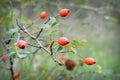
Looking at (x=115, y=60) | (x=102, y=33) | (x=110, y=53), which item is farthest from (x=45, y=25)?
(x=102, y=33)

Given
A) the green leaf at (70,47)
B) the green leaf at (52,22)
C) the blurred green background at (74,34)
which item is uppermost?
the green leaf at (52,22)

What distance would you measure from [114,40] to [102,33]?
16.0 inches

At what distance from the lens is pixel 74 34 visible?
4.89 meters

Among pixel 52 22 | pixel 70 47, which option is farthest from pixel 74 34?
pixel 52 22

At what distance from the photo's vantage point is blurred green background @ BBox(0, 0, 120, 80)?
9.39 feet

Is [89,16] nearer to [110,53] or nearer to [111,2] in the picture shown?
[111,2]

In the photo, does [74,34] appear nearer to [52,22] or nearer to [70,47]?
[70,47]

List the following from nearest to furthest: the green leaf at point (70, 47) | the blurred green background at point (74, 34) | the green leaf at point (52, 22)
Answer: the green leaf at point (52, 22) < the green leaf at point (70, 47) < the blurred green background at point (74, 34)

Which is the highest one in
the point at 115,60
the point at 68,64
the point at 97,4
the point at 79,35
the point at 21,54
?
the point at 21,54

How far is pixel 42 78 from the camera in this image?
117 inches

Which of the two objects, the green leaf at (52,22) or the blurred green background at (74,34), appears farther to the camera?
the blurred green background at (74,34)

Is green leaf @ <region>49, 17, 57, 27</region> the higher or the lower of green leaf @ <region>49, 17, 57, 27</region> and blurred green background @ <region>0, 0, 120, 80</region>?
the higher

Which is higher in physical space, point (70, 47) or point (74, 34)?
point (70, 47)

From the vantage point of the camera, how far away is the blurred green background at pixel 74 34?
2.86 meters
